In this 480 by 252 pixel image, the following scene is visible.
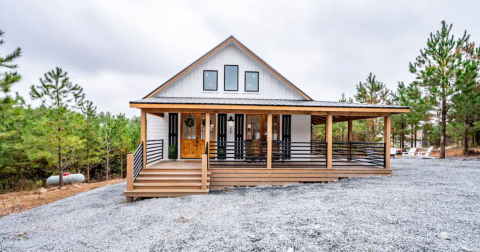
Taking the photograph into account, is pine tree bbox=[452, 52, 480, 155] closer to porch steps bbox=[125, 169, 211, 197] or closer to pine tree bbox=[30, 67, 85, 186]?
porch steps bbox=[125, 169, 211, 197]

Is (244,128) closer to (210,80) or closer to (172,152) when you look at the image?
(210,80)

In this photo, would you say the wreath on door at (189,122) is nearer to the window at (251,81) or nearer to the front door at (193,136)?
the front door at (193,136)

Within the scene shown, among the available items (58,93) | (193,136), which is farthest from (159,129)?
(58,93)

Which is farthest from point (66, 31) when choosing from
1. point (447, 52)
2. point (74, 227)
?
point (447, 52)

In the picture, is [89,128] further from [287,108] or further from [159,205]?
[287,108]

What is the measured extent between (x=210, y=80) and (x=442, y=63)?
16.6m

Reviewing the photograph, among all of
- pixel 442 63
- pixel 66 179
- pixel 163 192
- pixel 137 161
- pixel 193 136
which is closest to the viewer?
pixel 163 192

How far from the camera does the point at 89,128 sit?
48.1 ft

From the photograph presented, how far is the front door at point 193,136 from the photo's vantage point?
9117mm

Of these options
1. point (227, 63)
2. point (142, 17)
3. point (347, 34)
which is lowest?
Answer: point (227, 63)

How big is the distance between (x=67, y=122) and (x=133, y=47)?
48.4 feet

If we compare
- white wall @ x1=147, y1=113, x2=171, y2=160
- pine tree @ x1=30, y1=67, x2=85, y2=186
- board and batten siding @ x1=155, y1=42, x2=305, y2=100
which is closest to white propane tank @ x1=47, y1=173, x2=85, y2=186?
pine tree @ x1=30, y1=67, x2=85, y2=186

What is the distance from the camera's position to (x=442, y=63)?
13656 mm

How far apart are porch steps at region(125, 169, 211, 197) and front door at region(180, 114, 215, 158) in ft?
7.73
